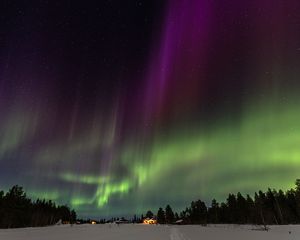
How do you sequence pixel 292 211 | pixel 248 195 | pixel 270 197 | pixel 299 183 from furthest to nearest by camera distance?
pixel 248 195 < pixel 270 197 < pixel 292 211 < pixel 299 183

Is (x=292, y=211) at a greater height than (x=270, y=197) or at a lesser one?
lesser

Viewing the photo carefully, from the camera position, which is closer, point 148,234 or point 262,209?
point 148,234

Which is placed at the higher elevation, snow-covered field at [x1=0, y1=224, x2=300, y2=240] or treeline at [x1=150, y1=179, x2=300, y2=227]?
treeline at [x1=150, y1=179, x2=300, y2=227]

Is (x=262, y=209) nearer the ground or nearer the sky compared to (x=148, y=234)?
nearer the sky

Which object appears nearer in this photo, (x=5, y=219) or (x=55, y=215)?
(x=5, y=219)

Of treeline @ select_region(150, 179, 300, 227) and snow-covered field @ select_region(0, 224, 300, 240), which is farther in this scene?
treeline @ select_region(150, 179, 300, 227)

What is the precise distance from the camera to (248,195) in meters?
168

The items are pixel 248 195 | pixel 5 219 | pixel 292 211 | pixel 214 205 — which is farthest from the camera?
pixel 214 205

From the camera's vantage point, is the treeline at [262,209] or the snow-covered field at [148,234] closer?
the snow-covered field at [148,234]

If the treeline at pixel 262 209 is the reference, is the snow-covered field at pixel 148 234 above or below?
below

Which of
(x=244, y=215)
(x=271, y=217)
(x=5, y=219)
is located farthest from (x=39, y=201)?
(x=271, y=217)

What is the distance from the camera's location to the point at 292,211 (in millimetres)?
119500

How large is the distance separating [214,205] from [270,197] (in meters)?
61.2

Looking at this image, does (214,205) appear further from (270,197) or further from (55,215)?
(55,215)
